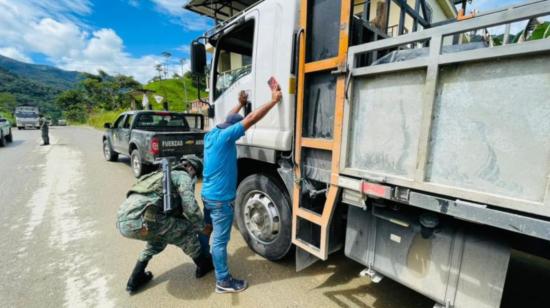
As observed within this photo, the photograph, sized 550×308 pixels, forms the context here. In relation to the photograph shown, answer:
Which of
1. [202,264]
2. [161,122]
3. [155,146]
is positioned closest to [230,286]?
[202,264]

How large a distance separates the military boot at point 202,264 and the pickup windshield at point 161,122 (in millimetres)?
5489

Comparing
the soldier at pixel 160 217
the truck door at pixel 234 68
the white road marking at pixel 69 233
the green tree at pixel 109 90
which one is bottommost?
the white road marking at pixel 69 233

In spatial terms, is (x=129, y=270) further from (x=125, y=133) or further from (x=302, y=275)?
(x=125, y=133)

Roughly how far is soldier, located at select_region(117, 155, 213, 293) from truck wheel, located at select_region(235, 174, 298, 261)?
0.58 metres

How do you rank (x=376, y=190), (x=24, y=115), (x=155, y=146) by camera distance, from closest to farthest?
(x=376, y=190) < (x=155, y=146) < (x=24, y=115)

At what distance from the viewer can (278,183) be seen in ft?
8.58

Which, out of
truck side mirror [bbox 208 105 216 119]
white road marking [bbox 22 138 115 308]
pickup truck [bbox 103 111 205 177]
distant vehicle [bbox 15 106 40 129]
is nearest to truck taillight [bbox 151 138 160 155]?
pickup truck [bbox 103 111 205 177]

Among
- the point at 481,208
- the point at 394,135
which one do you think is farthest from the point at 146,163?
the point at 481,208

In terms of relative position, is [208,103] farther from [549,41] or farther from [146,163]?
[146,163]

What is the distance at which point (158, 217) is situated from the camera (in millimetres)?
2287

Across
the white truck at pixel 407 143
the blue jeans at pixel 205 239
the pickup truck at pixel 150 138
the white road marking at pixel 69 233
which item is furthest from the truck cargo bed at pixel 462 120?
the pickup truck at pixel 150 138

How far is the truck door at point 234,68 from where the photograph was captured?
271cm

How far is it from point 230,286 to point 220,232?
550mm

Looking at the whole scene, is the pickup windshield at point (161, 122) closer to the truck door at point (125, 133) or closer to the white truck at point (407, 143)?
the truck door at point (125, 133)
